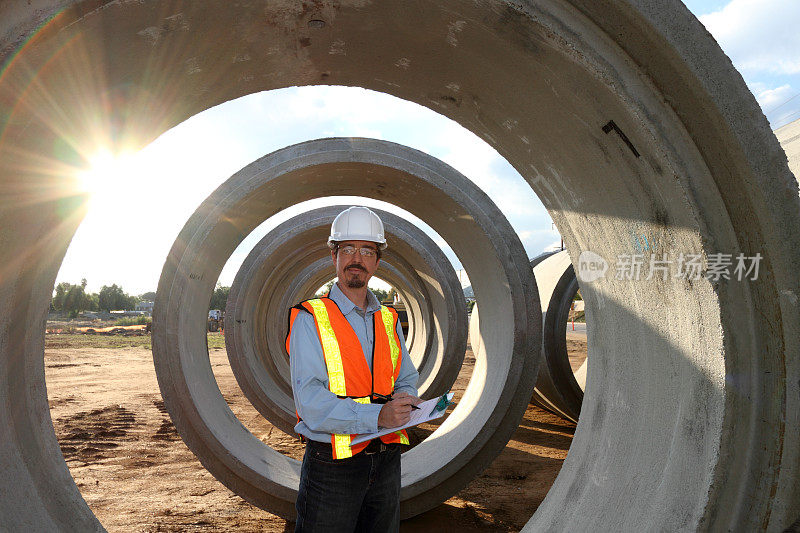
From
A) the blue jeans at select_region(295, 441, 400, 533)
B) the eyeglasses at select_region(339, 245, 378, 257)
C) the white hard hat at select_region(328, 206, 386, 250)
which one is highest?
the white hard hat at select_region(328, 206, 386, 250)

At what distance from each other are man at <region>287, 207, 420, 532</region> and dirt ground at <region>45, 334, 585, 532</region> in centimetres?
274

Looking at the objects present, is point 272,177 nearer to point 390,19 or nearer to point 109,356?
point 390,19

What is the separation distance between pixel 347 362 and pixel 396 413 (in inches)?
16.0

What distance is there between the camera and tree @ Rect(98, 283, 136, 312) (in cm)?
7712

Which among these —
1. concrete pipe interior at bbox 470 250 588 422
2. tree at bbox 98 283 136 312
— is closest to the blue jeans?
concrete pipe interior at bbox 470 250 588 422

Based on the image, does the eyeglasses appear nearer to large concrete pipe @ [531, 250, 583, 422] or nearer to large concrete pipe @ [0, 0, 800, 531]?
large concrete pipe @ [0, 0, 800, 531]

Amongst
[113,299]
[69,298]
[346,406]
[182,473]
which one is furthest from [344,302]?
[113,299]

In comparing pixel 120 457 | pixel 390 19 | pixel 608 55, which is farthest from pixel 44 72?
pixel 120 457

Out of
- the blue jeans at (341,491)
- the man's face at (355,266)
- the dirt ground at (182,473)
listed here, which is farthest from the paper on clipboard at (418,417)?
the dirt ground at (182,473)

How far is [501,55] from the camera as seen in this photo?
7.44ft

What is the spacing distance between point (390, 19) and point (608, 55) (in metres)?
0.91

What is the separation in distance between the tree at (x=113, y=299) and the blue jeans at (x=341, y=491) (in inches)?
3330

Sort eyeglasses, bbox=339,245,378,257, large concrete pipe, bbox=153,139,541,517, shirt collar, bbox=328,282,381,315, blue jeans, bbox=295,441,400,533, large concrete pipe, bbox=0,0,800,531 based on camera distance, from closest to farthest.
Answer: large concrete pipe, bbox=0,0,800,531 → blue jeans, bbox=295,441,400,533 → shirt collar, bbox=328,282,381,315 → eyeglasses, bbox=339,245,378,257 → large concrete pipe, bbox=153,139,541,517

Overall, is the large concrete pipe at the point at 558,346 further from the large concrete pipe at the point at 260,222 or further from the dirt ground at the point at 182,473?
the large concrete pipe at the point at 260,222
